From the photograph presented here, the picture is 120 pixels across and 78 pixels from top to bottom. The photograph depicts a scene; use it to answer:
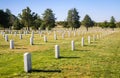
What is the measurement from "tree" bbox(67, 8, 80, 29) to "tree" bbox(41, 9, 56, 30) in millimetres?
17149

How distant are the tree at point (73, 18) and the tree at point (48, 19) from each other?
1715cm

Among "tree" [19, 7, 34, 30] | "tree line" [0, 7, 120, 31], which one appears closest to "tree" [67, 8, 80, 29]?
"tree line" [0, 7, 120, 31]

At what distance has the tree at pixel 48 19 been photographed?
9344 cm

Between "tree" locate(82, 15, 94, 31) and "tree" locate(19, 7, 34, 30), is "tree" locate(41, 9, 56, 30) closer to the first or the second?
"tree" locate(19, 7, 34, 30)

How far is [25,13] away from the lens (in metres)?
85.1

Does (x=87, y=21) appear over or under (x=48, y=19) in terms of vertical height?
over

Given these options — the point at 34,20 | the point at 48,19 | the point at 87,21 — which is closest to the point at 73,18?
the point at 87,21

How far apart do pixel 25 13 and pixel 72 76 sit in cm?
7535

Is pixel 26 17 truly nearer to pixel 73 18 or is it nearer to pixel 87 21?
pixel 73 18

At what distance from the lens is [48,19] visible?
9388 centimetres

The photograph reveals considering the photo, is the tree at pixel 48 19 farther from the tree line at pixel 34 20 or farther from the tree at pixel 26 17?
the tree at pixel 26 17

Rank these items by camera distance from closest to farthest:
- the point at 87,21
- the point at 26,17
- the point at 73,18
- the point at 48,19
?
1. the point at 26,17
2. the point at 48,19
3. the point at 73,18
4. the point at 87,21

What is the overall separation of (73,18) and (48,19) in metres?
20.9

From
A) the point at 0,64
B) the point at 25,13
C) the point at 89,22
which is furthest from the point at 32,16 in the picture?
the point at 0,64
